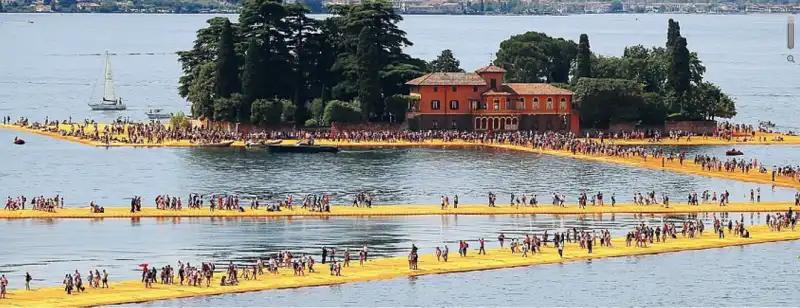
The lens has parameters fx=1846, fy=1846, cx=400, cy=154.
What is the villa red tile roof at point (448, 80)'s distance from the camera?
165m

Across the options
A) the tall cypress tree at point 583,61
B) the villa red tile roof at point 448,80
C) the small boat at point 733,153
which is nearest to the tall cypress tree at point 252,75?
the villa red tile roof at point 448,80

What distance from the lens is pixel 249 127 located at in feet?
544

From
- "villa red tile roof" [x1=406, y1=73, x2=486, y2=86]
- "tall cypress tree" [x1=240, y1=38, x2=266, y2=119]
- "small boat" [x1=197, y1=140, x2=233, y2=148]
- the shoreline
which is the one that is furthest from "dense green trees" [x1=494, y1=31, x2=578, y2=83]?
"small boat" [x1=197, y1=140, x2=233, y2=148]

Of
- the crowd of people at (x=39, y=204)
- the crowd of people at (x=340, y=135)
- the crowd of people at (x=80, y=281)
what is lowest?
the crowd of people at (x=80, y=281)

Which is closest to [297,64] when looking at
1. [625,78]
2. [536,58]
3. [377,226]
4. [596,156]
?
[536,58]

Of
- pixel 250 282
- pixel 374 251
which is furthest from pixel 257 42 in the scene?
pixel 250 282

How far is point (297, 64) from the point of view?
6713 inches

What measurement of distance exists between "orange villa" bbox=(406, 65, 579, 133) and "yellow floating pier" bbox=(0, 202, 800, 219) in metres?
49.8

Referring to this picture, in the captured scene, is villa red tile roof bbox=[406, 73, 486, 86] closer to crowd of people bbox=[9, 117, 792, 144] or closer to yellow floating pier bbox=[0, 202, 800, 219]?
crowd of people bbox=[9, 117, 792, 144]

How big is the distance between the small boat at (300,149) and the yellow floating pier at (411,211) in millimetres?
38611

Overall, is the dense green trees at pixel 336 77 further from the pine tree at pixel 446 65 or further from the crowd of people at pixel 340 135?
the pine tree at pixel 446 65

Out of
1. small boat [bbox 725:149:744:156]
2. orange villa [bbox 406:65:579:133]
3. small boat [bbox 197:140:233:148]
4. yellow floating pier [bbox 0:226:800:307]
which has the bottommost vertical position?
yellow floating pier [bbox 0:226:800:307]

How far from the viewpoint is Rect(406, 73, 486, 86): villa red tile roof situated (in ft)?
541

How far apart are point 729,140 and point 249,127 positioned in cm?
4357
